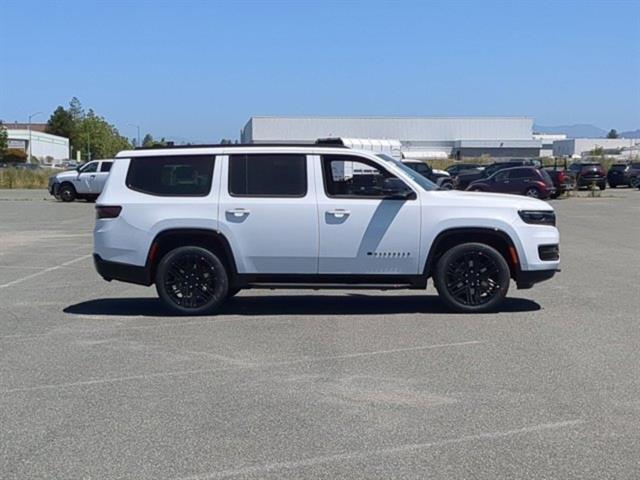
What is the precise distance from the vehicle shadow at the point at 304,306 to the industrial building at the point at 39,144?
12114cm

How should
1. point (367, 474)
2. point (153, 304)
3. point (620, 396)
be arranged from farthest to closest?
point (153, 304), point (620, 396), point (367, 474)

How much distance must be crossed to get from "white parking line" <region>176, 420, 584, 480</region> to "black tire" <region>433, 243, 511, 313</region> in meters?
4.33

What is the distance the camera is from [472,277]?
1070 centimetres

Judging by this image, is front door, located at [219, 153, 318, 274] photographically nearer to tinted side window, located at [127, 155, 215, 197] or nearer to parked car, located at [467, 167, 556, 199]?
tinted side window, located at [127, 155, 215, 197]

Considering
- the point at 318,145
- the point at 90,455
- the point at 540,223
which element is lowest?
the point at 90,455

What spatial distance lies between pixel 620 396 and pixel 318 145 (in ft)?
17.2

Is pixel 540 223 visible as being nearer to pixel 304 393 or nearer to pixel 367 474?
pixel 304 393

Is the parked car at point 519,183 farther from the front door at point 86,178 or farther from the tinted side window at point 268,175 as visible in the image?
the tinted side window at point 268,175

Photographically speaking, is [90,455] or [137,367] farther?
[137,367]

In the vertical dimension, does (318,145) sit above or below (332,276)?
above

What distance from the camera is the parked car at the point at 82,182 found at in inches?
1576

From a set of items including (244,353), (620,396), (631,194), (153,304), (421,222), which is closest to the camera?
(620,396)

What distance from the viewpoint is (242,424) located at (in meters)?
6.40

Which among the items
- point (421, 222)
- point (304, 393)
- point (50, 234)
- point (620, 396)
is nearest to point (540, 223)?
point (421, 222)
